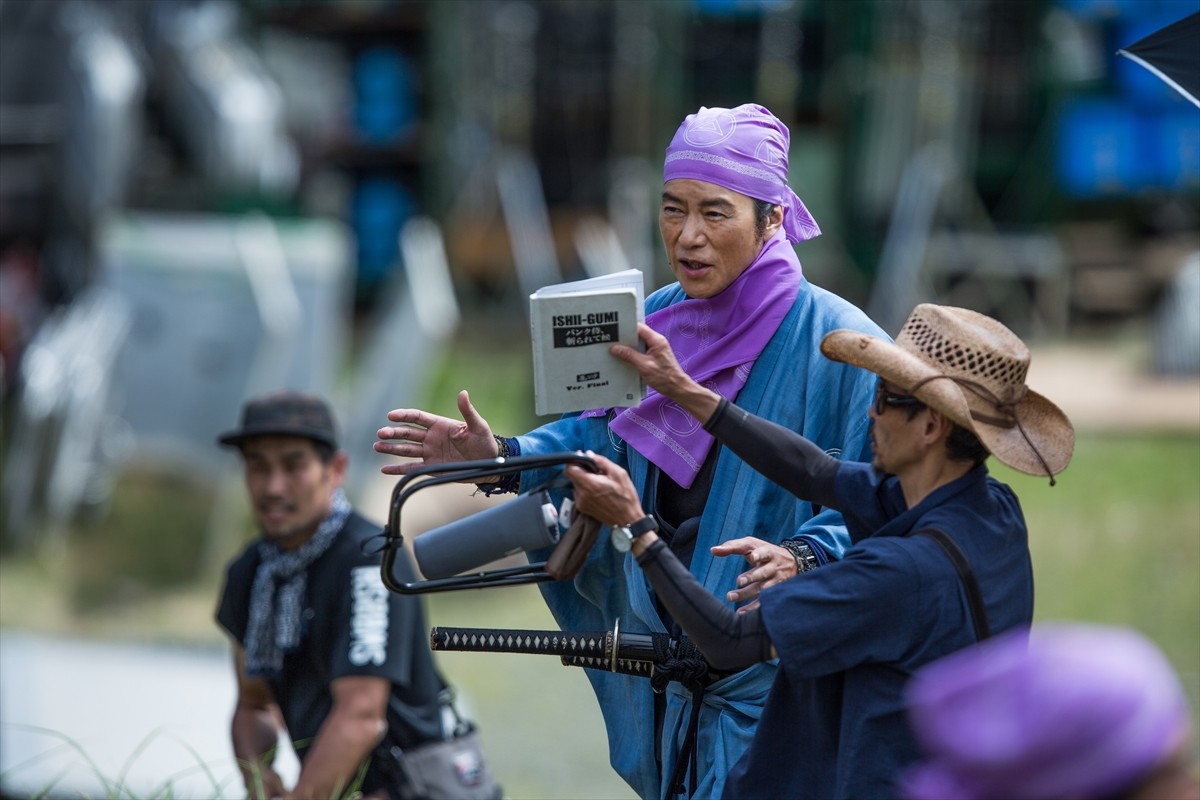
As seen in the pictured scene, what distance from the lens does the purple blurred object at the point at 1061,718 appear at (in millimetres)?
1484

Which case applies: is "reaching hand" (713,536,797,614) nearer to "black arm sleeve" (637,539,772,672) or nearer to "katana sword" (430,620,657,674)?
"black arm sleeve" (637,539,772,672)

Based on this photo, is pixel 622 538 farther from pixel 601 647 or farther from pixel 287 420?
pixel 287 420

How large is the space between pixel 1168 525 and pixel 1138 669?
290 inches

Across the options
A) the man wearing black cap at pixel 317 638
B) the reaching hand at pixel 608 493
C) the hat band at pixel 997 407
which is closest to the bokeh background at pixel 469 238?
the man wearing black cap at pixel 317 638

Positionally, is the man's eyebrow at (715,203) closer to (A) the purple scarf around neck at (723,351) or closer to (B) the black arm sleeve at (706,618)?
(A) the purple scarf around neck at (723,351)

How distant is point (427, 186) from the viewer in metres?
14.3

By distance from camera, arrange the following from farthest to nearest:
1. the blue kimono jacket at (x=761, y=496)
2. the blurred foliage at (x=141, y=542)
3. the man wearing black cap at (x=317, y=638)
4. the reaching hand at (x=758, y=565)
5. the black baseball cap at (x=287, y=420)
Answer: the blurred foliage at (x=141, y=542), the black baseball cap at (x=287, y=420), the man wearing black cap at (x=317, y=638), the blue kimono jacket at (x=761, y=496), the reaching hand at (x=758, y=565)

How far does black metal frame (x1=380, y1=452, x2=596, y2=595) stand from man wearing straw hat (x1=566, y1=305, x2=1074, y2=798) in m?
0.07

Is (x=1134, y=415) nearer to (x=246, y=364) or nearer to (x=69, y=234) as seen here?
(x=246, y=364)

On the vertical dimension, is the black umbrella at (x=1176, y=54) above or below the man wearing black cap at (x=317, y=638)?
above

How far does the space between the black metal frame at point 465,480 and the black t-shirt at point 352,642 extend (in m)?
0.92

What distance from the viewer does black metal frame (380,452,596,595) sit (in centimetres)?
258

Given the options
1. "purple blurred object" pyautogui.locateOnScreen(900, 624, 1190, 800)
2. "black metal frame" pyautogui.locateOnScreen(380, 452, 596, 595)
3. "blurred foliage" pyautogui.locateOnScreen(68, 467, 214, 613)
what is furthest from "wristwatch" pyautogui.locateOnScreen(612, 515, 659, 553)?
"blurred foliage" pyautogui.locateOnScreen(68, 467, 214, 613)

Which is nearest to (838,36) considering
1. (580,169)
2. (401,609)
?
(580,169)
